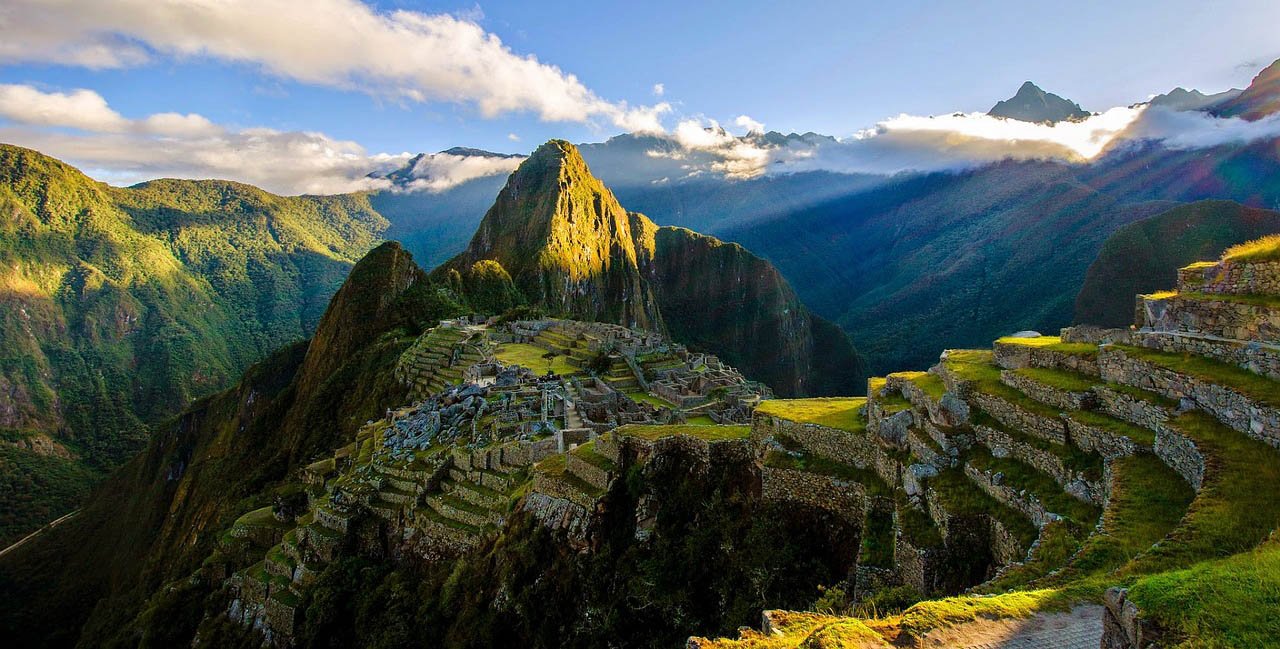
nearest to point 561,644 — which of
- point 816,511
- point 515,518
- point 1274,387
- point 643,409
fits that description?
point 515,518

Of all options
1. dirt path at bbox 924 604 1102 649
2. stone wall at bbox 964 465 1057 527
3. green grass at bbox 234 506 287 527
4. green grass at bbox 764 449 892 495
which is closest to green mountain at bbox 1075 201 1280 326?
green grass at bbox 764 449 892 495

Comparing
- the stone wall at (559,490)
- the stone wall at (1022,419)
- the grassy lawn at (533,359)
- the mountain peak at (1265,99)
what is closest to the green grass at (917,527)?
the stone wall at (1022,419)

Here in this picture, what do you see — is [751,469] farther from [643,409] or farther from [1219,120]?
[1219,120]

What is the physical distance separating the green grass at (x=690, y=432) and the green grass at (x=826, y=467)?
218 cm

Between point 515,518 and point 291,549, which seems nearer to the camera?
point 515,518

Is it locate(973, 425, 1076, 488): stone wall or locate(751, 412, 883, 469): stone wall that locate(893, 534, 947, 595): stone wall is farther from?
locate(751, 412, 883, 469): stone wall

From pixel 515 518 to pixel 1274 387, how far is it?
60.5 ft

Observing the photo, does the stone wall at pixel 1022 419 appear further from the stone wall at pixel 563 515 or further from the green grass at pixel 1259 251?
the stone wall at pixel 563 515

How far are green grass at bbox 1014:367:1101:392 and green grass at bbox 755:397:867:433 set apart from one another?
12.9 ft

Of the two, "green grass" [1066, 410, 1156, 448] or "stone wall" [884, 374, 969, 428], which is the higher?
"green grass" [1066, 410, 1156, 448]

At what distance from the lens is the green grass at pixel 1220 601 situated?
17.8ft

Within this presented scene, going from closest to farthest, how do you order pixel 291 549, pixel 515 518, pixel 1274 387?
pixel 1274 387, pixel 515 518, pixel 291 549

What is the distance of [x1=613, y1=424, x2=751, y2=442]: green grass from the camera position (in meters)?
18.2

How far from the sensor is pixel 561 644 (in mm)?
16375
